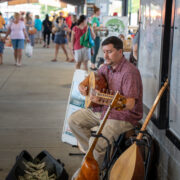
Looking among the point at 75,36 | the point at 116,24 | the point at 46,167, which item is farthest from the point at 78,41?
the point at 46,167

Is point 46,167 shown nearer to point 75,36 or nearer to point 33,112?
point 33,112

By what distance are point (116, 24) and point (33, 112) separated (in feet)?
13.8

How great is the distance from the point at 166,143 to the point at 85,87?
101 cm

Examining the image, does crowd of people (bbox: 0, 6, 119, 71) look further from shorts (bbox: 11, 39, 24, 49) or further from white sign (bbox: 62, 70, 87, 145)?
white sign (bbox: 62, 70, 87, 145)

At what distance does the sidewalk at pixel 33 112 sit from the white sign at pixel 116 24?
169cm

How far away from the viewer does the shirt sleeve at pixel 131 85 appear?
3.25m

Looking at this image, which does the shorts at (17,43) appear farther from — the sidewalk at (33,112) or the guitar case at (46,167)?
the guitar case at (46,167)

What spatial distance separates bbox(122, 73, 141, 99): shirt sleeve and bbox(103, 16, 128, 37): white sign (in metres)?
6.28

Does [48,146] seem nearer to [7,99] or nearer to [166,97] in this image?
[166,97]

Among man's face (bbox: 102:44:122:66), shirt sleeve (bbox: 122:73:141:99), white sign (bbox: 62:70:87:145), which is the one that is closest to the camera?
shirt sleeve (bbox: 122:73:141:99)

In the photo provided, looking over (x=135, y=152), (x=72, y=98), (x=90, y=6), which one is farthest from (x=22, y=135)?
(x=90, y=6)

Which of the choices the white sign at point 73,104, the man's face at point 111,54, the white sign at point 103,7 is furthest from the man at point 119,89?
the white sign at point 103,7

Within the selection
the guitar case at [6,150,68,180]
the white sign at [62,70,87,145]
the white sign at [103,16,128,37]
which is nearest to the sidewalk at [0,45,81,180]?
the white sign at [62,70,87,145]

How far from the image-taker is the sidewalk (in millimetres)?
4480
